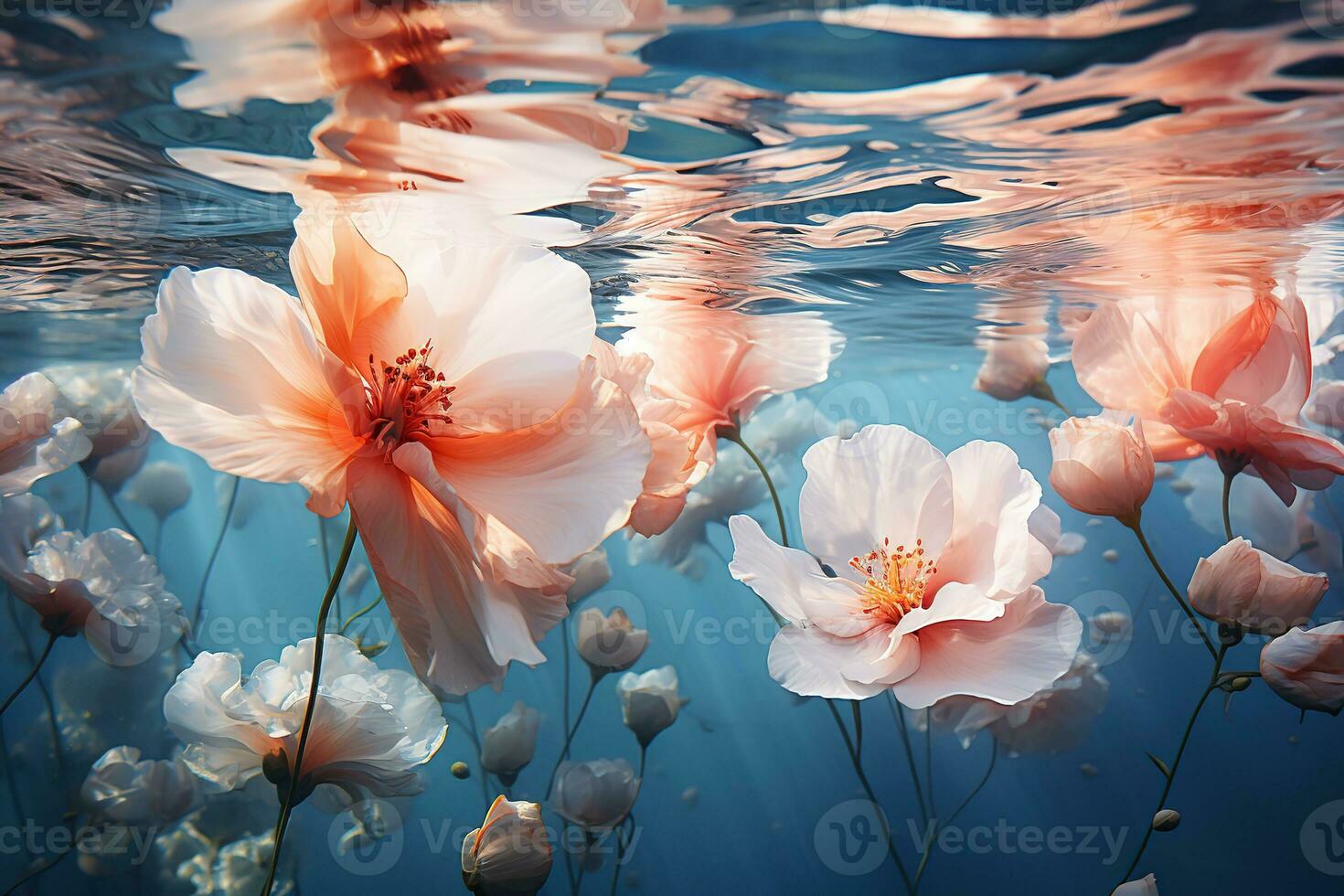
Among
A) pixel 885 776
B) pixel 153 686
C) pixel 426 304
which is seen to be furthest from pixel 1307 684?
pixel 885 776

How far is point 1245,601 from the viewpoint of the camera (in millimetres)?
869

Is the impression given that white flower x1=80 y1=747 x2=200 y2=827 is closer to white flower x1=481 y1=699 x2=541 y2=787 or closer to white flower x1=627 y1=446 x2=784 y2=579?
white flower x1=481 y1=699 x2=541 y2=787

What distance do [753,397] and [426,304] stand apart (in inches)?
23.3

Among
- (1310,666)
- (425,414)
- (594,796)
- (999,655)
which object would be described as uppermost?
(425,414)

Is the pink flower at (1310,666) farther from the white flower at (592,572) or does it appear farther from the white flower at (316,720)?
the white flower at (592,572)

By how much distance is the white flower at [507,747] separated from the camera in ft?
5.46

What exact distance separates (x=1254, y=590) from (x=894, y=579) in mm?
384

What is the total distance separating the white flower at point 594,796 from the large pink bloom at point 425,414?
3.93 ft

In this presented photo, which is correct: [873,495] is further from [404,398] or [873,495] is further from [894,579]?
[404,398]

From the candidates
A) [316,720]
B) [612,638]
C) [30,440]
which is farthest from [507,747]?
[30,440]

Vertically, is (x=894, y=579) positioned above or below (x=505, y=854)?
above

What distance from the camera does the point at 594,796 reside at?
163 centimetres

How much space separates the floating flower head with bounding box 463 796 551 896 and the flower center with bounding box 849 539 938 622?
0.39m

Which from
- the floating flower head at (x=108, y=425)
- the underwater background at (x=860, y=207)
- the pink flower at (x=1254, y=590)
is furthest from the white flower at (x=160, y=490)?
the pink flower at (x=1254, y=590)
